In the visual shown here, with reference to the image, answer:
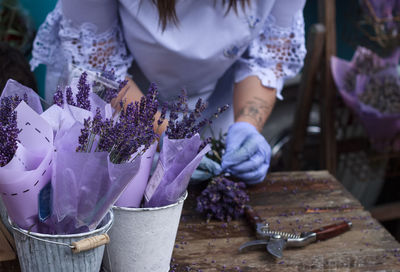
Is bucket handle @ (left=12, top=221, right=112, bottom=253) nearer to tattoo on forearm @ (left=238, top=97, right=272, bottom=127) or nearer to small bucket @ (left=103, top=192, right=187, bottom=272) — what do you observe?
small bucket @ (left=103, top=192, right=187, bottom=272)

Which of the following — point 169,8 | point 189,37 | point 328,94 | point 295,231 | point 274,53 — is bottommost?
point 328,94

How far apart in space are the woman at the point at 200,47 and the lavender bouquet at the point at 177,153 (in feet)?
1.32

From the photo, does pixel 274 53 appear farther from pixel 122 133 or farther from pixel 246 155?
pixel 122 133

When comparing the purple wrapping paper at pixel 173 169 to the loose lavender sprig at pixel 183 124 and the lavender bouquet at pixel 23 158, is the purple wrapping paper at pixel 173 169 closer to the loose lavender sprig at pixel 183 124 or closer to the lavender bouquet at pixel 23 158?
the loose lavender sprig at pixel 183 124

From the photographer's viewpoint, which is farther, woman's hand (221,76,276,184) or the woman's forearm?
the woman's forearm

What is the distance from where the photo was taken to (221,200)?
1.18 m

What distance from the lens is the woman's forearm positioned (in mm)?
1528

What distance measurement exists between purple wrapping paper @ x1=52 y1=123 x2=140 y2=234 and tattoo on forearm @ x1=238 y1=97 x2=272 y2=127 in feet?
2.90

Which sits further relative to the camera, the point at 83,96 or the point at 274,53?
the point at 274,53

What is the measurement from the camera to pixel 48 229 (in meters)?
0.72

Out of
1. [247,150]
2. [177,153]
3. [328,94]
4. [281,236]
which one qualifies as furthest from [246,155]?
[328,94]

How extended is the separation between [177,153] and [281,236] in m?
0.39

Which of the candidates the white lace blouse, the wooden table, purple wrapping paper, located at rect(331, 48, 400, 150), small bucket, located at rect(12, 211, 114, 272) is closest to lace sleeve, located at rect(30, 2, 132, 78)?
the white lace blouse

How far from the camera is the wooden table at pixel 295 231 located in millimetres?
1017
